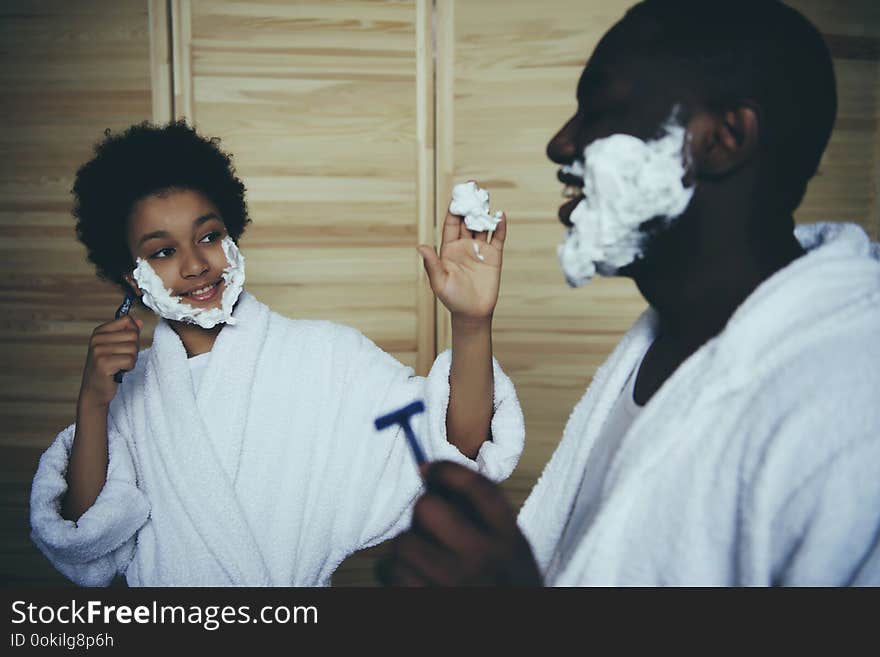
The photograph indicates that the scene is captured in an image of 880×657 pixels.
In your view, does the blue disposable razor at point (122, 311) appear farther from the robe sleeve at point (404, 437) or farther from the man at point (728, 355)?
the man at point (728, 355)

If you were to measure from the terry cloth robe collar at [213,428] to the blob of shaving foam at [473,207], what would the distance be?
421mm

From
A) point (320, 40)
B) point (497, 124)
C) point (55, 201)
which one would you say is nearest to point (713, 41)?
point (497, 124)

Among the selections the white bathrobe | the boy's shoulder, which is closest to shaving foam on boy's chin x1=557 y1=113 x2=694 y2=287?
the white bathrobe

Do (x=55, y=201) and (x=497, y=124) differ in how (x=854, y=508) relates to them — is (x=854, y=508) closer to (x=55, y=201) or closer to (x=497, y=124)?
(x=497, y=124)

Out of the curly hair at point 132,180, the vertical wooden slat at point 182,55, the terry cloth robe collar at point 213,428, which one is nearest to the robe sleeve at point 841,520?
the terry cloth robe collar at point 213,428

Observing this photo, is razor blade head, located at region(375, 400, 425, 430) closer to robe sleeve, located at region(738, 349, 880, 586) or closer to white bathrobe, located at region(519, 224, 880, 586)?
white bathrobe, located at region(519, 224, 880, 586)

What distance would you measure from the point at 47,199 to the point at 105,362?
89 centimetres

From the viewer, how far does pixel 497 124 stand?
1536mm

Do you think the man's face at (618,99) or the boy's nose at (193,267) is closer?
the man's face at (618,99)

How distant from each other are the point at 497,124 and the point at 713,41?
1.00m

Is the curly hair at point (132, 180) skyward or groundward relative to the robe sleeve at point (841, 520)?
skyward

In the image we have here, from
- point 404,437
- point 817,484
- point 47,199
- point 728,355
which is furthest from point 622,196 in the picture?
point 47,199

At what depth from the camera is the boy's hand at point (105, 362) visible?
36.9 inches

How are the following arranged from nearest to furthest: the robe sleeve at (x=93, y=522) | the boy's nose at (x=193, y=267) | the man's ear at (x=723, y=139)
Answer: the man's ear at (x=723, y=139) → the robe sleeve at (x=93, y=522) → the boy's nose at (x=193, y=267)
